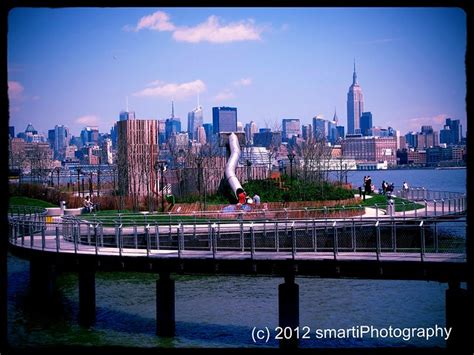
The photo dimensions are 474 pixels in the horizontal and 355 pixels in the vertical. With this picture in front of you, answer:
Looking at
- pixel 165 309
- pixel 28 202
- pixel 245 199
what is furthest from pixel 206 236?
pixel 28 202

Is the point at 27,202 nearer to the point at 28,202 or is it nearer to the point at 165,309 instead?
the point at 28,202

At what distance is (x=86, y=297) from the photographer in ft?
66.9

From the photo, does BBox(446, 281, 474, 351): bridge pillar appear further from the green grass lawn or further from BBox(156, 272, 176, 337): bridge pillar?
the green grass lawn

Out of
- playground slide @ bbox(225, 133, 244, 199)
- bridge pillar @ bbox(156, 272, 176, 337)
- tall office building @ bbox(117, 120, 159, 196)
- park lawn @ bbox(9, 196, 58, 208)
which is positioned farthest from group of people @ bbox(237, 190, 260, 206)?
bridge pillar @ bbox(156, 272, 176, 337)

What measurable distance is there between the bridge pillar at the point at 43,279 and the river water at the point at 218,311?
1.17ft

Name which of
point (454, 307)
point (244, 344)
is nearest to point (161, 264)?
point (244, 344)

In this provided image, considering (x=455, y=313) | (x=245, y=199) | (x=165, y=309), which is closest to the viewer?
(x=455, y=313)

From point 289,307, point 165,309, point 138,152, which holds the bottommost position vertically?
point 165,309

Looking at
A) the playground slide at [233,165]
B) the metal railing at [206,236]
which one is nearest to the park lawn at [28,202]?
the playground slide at [233,165]

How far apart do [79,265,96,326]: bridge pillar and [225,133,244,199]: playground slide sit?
20617 mm

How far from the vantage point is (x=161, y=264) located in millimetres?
19312

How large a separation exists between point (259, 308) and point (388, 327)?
432cm

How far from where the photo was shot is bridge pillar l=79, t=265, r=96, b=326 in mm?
20172

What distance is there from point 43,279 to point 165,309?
22.1 ft
